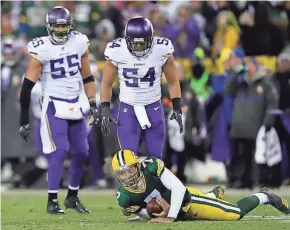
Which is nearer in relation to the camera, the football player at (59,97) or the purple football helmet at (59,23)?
the football player at (59,97)

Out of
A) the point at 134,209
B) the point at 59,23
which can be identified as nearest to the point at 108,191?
the point at 59,23

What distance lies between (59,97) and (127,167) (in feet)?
8.33

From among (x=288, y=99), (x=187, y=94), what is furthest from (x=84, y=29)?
(x=288, y=99)

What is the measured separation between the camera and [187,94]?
15.1 metres

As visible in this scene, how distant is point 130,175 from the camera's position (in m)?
8.40

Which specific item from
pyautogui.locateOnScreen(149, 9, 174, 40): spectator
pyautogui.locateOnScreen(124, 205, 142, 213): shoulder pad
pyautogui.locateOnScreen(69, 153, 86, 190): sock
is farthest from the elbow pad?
pyautogui.locateOnScreen(149, 9, 174, 40): spectator

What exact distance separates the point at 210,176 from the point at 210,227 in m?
7.33

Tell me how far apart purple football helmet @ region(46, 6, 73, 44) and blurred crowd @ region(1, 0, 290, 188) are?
3.99 meters

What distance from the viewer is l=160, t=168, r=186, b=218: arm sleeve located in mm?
8469

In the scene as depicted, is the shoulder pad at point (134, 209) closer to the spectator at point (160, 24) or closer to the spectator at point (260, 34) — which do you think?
the spectator at point (260, 34)

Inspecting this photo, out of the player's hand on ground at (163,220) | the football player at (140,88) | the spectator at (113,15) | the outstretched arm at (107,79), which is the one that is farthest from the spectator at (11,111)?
the player's hand on ground at (163,220)

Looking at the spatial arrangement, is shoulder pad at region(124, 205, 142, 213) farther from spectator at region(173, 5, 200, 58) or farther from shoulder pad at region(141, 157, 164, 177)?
spectator at region(173, 5, 200, 58)

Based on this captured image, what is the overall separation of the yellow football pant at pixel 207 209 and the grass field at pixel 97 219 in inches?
4.8

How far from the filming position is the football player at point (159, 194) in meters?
8.45
